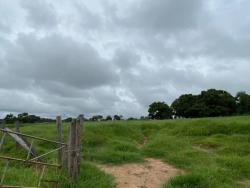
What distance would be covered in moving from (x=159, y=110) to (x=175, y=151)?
31.0 metres

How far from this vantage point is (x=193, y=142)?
1756 centimetres

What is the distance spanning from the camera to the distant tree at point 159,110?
4575cm

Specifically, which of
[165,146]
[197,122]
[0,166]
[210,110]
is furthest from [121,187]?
[210,110]

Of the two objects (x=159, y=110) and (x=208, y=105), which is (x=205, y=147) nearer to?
(x=208, y=105)

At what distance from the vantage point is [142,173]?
11.9 metres

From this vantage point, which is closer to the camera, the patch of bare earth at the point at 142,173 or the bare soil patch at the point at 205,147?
the patch of bare earth at the point at 142,173

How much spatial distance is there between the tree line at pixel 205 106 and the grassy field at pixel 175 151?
2045 cm

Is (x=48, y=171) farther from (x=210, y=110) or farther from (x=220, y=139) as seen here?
(x=210, y=110)

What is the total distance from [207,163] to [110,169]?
3.29 metres

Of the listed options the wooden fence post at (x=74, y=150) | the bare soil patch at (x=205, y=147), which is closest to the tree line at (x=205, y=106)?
the bare soil patch at (x=205, y=147)

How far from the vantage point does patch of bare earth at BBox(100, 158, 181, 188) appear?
35.4 feet

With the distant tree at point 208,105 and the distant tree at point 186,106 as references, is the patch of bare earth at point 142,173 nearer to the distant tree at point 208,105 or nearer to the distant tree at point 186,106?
the distant tree at point 208,105

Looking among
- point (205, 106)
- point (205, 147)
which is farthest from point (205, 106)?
point (205, 147)

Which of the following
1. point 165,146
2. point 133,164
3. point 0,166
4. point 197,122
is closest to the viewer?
point 0,166
